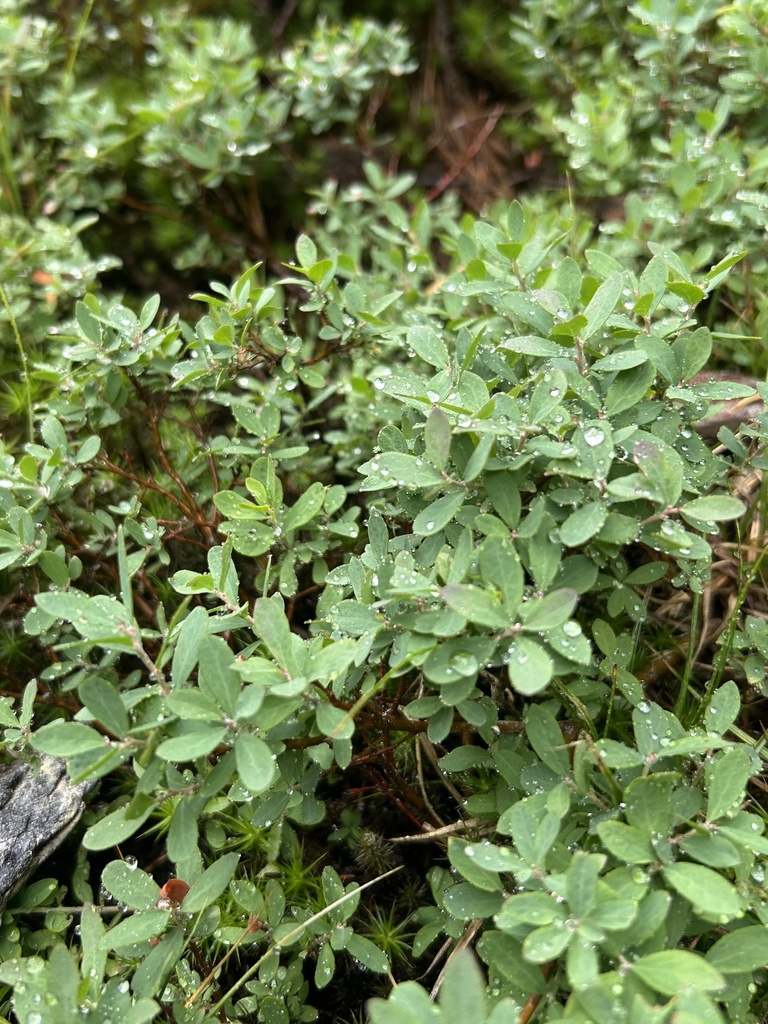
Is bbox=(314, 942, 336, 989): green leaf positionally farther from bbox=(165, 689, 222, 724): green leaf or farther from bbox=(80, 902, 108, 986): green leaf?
bbox=(165, 689, 222, 724): green leaf

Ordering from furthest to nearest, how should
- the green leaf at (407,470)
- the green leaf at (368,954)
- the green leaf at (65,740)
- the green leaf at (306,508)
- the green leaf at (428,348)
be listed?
the green leaf at (306,508), the green leaf at (428,348), the green leaf at (368,954), the green leaf at (407,470), the green leaf at (65,740)

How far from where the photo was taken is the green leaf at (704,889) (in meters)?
1.25

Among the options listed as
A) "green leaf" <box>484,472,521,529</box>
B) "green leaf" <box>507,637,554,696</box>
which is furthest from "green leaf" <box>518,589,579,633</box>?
"green leaf" <box>484,472,521,529</box>

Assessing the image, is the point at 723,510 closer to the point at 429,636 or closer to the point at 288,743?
the point at 429,636

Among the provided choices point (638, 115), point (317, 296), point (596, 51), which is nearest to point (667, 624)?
point (317, 296)

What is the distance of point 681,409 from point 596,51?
9.11 feet

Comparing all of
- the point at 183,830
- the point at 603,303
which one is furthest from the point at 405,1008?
the point at 603,303

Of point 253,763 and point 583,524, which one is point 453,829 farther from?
point 583,524

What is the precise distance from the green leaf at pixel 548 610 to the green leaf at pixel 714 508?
1.04ft

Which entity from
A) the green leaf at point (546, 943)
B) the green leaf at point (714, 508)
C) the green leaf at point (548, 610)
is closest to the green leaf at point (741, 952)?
the green leaf at point (546, 943)

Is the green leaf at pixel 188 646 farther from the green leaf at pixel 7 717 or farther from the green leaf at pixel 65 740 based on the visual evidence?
the green leaf at pixel 7 717

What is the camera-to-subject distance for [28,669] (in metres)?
2.40

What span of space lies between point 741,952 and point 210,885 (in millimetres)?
967

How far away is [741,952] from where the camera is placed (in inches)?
52.2
